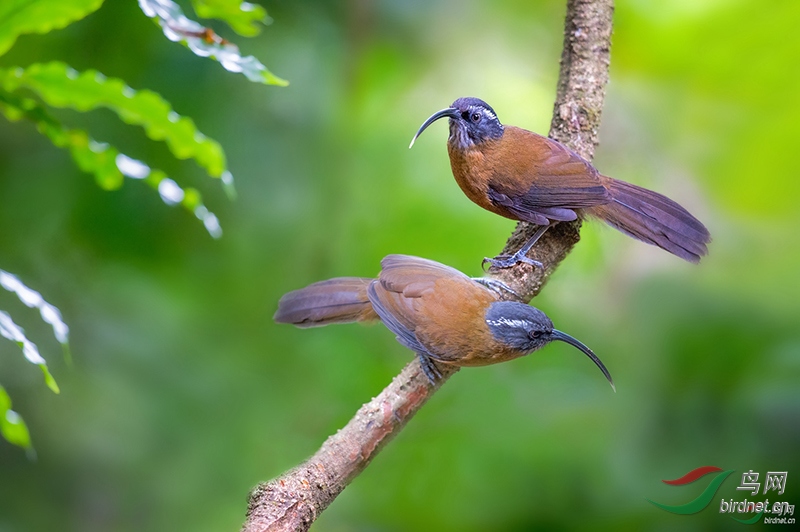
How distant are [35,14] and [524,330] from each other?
1.30m

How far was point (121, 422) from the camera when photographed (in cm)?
265

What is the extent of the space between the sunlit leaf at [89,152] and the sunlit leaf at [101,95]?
43mm

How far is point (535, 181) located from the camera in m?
1.71

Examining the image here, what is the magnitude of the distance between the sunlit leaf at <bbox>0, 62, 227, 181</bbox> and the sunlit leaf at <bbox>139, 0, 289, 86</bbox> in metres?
0.15

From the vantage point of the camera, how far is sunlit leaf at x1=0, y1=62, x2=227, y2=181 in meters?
1.53

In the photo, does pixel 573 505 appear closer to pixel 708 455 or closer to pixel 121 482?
pixel 708 455

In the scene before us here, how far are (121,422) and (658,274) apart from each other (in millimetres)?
2237

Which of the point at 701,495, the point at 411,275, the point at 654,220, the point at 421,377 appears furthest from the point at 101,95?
the point at 701,495

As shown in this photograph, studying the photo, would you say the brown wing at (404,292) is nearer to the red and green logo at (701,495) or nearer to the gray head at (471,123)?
the gray head at (471,123)

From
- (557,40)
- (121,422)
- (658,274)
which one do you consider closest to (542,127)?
(557,40)

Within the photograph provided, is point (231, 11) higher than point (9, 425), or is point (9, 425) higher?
point (231, 11)

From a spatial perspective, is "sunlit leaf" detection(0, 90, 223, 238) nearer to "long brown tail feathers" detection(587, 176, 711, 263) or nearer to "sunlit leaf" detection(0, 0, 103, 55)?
"sunlit leaf" detection(0, 0, 103, 55)

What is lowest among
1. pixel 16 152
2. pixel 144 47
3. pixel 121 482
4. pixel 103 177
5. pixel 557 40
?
pixel 121 482

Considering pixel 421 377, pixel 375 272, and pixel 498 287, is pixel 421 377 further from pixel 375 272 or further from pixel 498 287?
pixel 375 272
